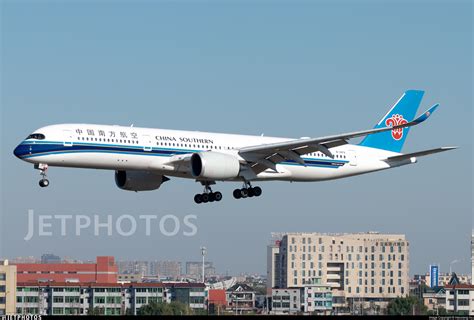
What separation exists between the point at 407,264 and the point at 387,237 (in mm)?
7551

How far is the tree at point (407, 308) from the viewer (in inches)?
4416

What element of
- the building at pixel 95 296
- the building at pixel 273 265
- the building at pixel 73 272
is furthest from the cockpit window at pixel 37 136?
the building at pixel 273 265

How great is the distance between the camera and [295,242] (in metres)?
189

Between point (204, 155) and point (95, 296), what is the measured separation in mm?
72154

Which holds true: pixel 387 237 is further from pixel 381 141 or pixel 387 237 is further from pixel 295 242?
pixel 381 141

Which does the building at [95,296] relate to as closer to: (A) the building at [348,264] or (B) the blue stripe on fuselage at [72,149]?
(A) the building at [348,264]

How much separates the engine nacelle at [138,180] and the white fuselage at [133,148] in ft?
14.1

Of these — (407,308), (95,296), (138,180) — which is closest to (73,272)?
(95,296)

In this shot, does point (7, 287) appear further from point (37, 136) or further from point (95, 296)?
point (37, 136)

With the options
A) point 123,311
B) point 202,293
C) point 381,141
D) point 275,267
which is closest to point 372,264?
point 275,267

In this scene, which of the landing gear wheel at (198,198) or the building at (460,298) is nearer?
the landing gear wheel at (198,198)

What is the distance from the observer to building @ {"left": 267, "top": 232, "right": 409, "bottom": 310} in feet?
577

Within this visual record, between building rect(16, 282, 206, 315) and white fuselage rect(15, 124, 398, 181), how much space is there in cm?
6135

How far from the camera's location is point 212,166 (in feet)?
210
